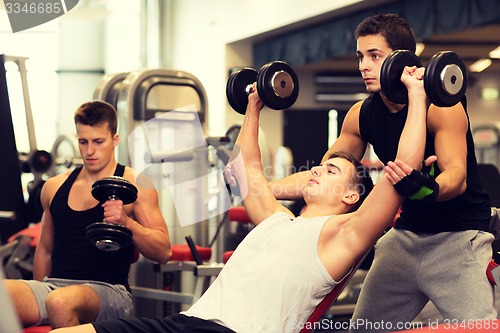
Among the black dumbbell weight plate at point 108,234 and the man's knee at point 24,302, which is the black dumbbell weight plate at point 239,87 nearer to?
the black dumbbell weight plate at point 108,234

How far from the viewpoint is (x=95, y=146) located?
285 centimetres

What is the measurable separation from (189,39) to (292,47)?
214 cm

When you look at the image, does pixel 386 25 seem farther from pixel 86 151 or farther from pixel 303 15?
pixel 303 15

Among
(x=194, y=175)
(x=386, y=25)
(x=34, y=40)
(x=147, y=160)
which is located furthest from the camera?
(x=34, y=40)

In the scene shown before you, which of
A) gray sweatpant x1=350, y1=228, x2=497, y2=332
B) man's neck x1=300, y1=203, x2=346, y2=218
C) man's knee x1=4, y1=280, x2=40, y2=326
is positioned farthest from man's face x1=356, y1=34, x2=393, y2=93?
man's knee x1=4, y1=280, x2=40, y2=326

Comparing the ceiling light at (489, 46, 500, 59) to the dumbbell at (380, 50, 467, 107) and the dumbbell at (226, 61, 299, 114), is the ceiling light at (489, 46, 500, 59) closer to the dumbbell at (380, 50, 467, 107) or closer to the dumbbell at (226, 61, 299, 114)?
the dumbbell at (226, 61, 299, 114)

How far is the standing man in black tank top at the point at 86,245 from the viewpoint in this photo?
2.51 metres

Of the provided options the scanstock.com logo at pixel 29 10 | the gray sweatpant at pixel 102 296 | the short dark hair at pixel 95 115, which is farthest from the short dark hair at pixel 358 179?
the scanstock.com logo at pixel 29 10

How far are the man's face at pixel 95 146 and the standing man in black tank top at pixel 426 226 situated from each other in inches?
33.0

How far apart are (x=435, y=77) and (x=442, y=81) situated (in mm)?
19

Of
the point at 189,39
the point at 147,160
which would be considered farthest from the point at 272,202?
the point at 189,39

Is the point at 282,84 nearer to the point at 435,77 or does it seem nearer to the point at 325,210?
the point at 325,210

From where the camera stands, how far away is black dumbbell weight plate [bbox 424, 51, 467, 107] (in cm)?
173

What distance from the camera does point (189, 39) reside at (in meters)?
10.6
